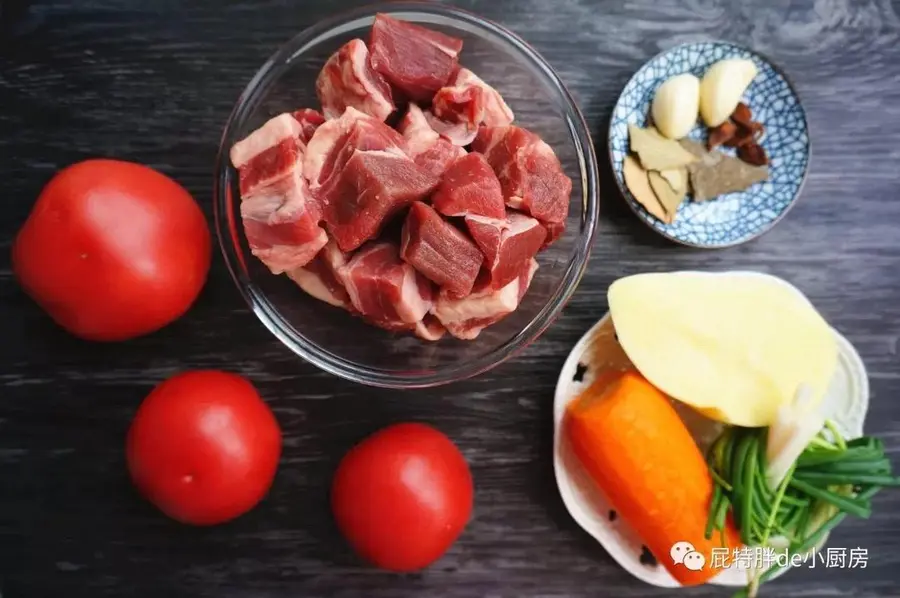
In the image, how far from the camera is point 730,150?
5.03ft

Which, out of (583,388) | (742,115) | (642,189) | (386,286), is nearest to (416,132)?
(386,286)

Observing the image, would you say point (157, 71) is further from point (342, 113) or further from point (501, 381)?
point (501, 381)

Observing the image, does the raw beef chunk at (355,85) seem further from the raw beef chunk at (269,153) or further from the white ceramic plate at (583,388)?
the white ceramic plate at (583,388)

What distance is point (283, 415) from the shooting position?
4.82 ft

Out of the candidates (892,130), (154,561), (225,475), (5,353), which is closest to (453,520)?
(225,475)

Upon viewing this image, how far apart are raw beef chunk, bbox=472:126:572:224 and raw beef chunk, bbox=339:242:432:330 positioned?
0.19 meters

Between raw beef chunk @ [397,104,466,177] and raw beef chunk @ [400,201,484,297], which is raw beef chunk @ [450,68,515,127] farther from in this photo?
raw beef chunk @ [400,201,484,297]

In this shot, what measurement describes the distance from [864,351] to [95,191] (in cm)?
147

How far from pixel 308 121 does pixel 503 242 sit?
0.36m

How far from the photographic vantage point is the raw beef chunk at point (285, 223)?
1096 millimetres

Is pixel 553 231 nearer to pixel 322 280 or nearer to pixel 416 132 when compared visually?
pixel 416 132

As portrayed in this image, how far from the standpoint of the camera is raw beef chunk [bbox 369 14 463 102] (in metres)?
1.19

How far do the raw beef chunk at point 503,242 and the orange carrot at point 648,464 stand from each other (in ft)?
1.23

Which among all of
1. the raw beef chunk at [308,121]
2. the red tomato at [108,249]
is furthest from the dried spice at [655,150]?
the red tomato at [108,249]
